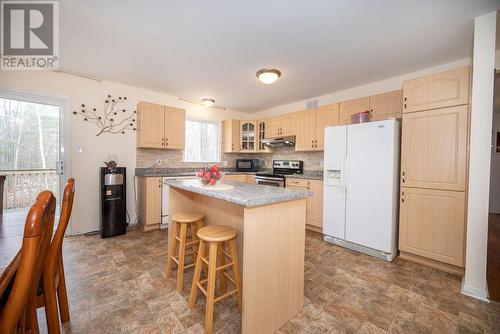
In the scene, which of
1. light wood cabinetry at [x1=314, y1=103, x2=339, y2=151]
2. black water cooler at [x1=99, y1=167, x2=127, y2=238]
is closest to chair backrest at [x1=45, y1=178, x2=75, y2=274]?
black water cooler at [x1=99, y1=167, x2=127, y2=238]

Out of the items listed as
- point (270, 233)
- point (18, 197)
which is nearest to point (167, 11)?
point (270, 233)

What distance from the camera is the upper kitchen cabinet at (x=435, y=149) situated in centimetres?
218

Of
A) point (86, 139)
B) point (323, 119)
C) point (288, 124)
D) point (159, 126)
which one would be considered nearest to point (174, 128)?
point (159, 126)

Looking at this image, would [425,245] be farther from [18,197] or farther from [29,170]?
[18,197]

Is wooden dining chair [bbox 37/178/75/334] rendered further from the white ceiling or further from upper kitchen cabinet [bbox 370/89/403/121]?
upper kitchen cabinet [bbox 370/89/403/121]

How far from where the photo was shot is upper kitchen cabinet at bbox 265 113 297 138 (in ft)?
14.1

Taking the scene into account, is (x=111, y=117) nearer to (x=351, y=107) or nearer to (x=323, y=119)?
(x=323, y=119)

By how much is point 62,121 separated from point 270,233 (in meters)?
3.57

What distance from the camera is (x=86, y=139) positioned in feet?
10.8

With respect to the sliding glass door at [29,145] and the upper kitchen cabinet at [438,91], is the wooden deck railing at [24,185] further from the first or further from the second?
the upper kitchen cabinet at [438,91]

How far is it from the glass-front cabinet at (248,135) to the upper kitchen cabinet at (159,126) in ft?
4.92

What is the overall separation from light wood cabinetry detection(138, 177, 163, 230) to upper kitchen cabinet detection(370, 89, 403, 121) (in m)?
3.57

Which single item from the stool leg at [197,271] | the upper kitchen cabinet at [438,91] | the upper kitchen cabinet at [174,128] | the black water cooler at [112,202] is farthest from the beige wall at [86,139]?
the upper kitchen cabinet at [438,91]

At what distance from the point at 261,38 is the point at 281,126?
8.03ft
